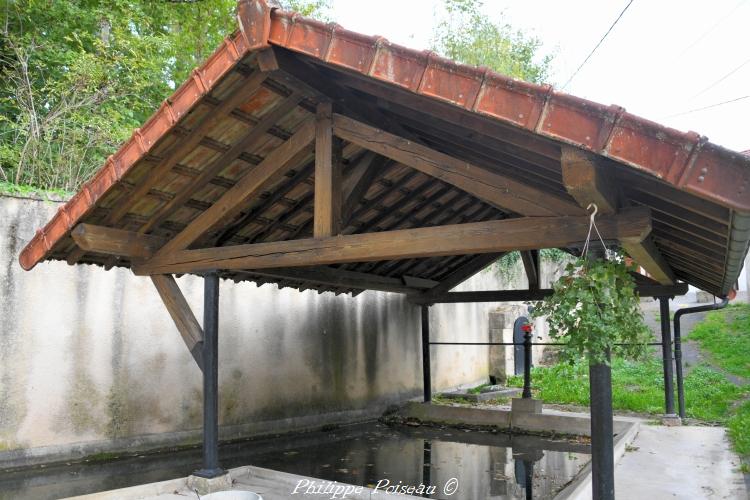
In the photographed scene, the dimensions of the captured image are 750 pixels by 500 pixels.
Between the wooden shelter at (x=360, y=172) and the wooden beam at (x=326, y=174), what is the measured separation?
11mm

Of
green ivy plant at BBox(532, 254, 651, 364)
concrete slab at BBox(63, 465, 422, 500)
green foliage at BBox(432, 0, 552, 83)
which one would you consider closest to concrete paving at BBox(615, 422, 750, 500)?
concrete slab at BBox(63, 465, 422, 500)

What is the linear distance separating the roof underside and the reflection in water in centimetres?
233

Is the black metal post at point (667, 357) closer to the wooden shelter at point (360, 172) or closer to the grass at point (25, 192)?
the wooden shelter at point (360, 172)

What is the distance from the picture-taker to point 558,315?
3055 millimetres

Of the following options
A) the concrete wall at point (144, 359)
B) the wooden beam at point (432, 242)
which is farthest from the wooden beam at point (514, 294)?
the wooden beam at point (432, 242)

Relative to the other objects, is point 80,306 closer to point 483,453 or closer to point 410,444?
point 410,444

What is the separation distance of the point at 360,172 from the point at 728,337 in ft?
45.1

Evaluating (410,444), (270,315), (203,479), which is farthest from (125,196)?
(410,444)

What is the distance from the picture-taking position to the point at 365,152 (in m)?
5.01

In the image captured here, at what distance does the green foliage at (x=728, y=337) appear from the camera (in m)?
12.5

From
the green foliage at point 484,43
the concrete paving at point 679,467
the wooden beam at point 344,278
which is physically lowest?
the concrete paving at point 679,467

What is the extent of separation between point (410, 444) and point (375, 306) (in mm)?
3335

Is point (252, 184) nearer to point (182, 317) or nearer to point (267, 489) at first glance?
point (182, 317)

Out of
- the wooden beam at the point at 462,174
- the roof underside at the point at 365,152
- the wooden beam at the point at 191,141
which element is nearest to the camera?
the roof underside at the point at 365,152
